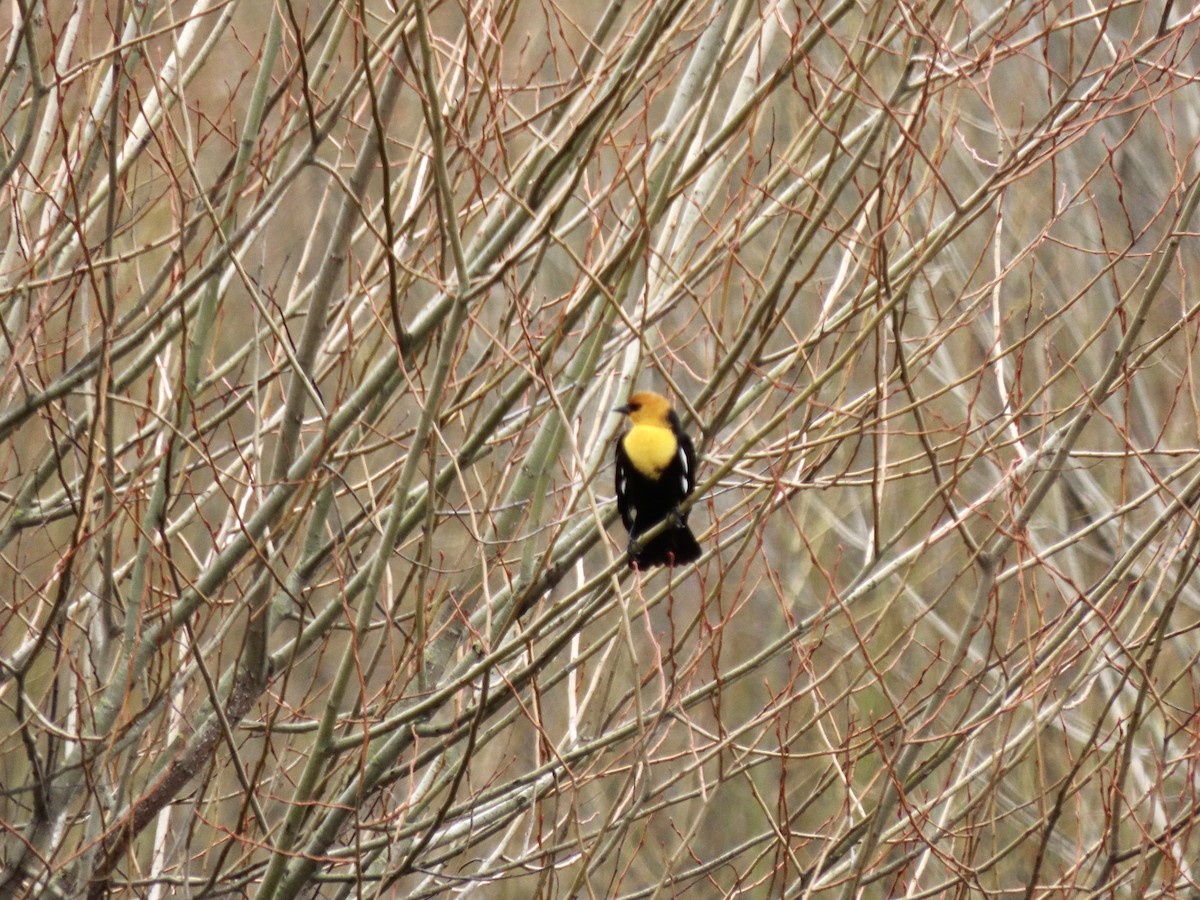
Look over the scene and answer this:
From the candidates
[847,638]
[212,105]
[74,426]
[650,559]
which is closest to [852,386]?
[847,638]

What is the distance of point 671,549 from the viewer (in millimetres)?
3822

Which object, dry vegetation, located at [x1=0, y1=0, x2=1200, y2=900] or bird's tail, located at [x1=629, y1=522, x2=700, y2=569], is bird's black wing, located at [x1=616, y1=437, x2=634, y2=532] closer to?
dry vegetation, located at [x1=0, y1=0, x2=1200, y2=900]

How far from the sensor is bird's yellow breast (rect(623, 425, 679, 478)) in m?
4.09

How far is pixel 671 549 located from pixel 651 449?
409 mm

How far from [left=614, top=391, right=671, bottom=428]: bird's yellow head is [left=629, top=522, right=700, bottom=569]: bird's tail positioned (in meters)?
0.40

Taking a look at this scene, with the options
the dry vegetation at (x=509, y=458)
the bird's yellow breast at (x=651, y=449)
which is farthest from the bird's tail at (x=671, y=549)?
the bird's yellow breast at (x=651, y=449)

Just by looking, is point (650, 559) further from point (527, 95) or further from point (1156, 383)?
point (1156, 383)

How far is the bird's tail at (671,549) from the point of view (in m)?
3.78

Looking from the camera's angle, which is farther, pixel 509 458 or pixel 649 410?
pixel 649 410

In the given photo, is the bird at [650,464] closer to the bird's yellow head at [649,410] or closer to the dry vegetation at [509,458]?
the bird's yellow head at [649,410]

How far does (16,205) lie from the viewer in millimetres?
3363

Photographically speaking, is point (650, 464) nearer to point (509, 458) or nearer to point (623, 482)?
point (623, 482)

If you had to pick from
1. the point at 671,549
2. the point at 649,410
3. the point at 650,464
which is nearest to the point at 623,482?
the point at 650,464

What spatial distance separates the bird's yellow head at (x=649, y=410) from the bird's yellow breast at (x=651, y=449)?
0.02m
